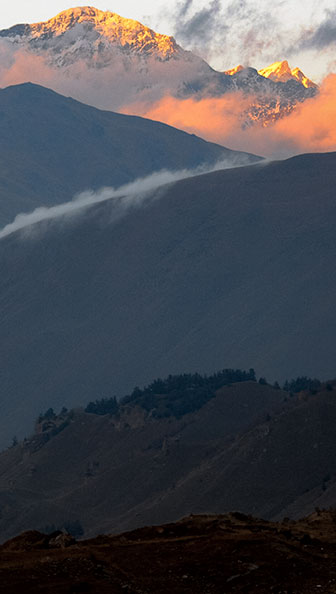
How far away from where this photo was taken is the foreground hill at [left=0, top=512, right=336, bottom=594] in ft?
106

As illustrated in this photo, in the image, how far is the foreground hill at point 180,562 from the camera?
1267 inches

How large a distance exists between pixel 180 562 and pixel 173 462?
323 ft

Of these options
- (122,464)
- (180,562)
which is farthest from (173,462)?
(180,562)

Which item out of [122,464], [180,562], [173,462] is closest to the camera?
[180,562]

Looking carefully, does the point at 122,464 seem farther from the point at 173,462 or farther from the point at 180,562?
→ the point at 180,562

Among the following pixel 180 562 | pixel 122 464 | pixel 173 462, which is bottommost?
pixel 180 562

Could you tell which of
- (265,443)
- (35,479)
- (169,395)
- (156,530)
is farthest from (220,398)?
(156,530)

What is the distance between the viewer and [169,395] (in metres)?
160

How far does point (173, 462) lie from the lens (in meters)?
132

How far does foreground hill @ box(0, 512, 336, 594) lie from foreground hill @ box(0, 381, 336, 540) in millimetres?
53804

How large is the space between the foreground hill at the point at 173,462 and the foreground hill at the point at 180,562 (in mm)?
53804

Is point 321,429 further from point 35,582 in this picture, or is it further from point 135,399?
point 35,582

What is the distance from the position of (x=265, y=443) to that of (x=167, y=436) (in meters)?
27.0

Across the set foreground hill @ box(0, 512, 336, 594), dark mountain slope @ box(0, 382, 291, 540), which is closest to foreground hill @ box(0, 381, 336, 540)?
dark mountain slope @ box(0, 382, 291, 540)
